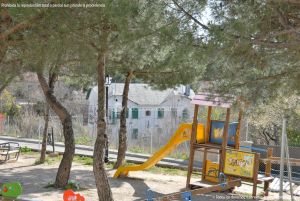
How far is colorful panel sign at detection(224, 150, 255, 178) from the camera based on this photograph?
12158mm

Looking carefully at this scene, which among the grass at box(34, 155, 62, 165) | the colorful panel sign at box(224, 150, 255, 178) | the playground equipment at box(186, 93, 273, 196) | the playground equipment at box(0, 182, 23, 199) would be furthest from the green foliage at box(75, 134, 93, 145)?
the playground equipment at box(0, 182, 23, 199)

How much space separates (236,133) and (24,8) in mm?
8047

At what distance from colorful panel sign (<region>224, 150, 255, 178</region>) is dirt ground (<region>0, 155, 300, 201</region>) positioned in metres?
0.60

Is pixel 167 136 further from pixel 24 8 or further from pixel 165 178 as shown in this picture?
pixel 24 8

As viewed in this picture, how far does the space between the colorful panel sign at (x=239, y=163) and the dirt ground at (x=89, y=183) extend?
0.60 meters

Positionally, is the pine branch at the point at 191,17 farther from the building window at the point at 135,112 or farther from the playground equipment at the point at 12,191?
the building window at the point at 135,112

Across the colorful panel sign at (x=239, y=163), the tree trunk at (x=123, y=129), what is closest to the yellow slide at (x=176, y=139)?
the colorful panel sign at (x=239, y=163)

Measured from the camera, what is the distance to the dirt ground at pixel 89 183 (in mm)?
11414

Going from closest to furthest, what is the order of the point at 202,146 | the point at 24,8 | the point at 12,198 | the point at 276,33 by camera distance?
the point at 276,33 → the point at 24,8 → the point at 12,198 → the point at 202,146

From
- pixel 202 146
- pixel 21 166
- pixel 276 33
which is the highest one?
pixel 276 33

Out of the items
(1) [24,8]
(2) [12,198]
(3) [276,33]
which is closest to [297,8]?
(3) [276,33]

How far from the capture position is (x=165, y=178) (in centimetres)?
1470

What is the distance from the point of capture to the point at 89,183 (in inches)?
514

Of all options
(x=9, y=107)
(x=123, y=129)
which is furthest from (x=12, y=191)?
(x=9, y=107)
